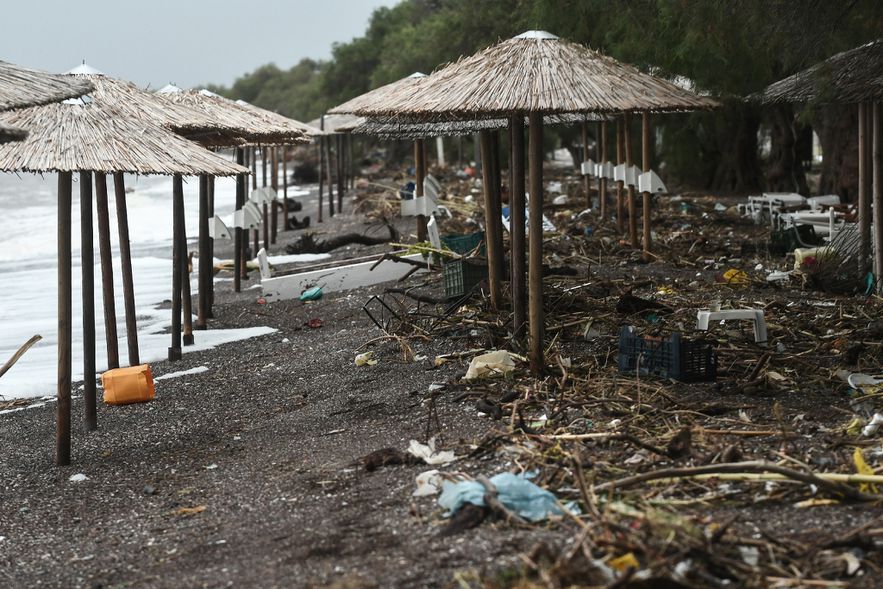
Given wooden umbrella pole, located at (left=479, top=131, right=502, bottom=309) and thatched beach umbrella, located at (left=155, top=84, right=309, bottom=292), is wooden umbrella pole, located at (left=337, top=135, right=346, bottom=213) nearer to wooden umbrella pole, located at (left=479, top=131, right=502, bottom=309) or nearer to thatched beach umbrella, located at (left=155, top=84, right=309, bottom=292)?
thatched beach umbrella, located at (left=155, top=84, right=309, bottom=292)

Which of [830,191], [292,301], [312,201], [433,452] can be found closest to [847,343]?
[433,452]

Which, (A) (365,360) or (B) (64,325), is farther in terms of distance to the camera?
(A) (365,360)

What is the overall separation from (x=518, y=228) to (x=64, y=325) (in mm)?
3143

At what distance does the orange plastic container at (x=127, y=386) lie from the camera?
27.6 ft

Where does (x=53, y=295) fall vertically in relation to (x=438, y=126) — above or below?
below

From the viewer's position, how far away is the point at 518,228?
8000 mm

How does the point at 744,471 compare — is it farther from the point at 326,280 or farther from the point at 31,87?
the point at 326,280

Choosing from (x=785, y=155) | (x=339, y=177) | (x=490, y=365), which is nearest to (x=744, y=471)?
(x=490, y=365)

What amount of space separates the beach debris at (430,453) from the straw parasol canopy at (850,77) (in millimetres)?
4231

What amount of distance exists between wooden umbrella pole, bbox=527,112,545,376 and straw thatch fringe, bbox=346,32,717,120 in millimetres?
202

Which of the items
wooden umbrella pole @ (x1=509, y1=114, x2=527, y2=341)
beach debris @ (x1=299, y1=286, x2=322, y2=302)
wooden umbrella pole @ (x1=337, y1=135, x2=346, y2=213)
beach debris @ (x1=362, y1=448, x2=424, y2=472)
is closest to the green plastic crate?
beach debris @ (x1=299, y1=286, x2=322, y2=302)

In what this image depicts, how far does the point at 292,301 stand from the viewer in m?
13.1

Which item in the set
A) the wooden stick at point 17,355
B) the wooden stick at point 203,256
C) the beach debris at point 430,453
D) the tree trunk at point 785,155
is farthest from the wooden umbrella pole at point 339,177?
the beach debris at point 430,453

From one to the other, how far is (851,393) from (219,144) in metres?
7.74
